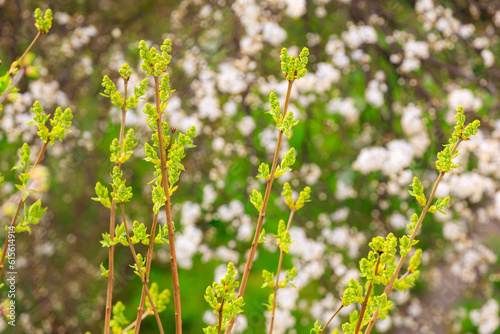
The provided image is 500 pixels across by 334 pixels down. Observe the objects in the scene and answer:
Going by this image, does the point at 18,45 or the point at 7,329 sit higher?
the point at 18,45

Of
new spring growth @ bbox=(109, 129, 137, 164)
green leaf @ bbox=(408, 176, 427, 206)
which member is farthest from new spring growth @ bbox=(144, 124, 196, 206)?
green leaf @ bbox=(408, 176, 427, 206)

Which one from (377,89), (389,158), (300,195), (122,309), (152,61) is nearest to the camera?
(152,61)

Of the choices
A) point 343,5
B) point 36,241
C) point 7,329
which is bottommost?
point 7,329

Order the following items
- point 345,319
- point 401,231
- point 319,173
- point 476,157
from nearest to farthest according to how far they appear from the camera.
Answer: point 476,157 < point 319,173 < point 345,319 < point 401,231

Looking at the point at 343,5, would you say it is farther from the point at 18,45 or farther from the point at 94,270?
the point at 94,270

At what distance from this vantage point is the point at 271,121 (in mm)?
3098

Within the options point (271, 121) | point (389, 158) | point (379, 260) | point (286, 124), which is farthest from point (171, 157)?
point (271, 121)

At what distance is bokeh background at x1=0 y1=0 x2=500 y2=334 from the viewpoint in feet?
9.34

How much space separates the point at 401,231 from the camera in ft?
12.0

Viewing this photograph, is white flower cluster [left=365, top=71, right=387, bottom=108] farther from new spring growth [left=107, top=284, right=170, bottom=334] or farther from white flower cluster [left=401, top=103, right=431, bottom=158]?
new spring growth [left=107, top=284, right=170, bottom=334]

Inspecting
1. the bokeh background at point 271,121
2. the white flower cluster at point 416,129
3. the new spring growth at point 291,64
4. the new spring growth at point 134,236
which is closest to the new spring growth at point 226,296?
the new spring growth at point 134,236

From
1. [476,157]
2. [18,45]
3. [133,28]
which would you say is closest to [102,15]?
[133,28]

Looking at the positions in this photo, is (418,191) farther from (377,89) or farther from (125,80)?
(377,89)

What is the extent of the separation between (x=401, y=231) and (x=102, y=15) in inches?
112
